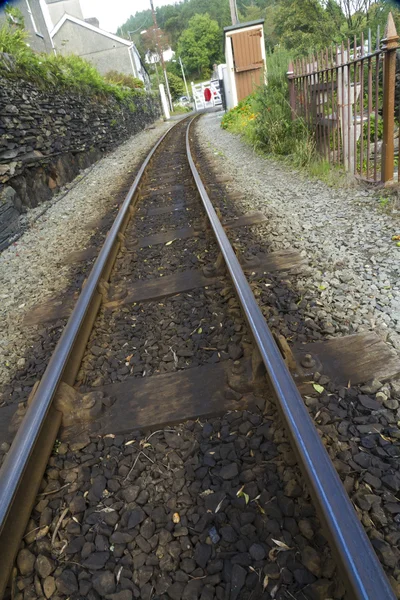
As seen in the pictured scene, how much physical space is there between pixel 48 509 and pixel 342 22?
72.9ft

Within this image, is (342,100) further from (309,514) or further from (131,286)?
(309,514)

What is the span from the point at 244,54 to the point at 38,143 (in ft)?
48.8

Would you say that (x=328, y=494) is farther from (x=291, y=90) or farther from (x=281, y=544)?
(x=291, y=90)

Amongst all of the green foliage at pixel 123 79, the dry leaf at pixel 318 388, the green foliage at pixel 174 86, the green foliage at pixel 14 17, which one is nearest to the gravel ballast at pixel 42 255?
the dry leaf at pixel 318 388

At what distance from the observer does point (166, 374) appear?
2010 millimetres

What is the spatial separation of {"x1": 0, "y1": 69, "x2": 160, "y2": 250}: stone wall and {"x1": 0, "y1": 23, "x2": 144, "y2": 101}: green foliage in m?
0.22

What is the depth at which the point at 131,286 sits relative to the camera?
3062mm

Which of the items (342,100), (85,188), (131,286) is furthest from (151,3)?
(131,286)

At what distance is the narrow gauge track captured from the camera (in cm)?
120

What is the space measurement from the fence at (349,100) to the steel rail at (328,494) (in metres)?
2.98

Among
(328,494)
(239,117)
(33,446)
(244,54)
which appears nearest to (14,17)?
(239,117)

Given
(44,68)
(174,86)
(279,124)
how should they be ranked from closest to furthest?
(279,124)
(44,68)
(174,86)

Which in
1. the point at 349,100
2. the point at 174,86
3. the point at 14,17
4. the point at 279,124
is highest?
the point at 174,86

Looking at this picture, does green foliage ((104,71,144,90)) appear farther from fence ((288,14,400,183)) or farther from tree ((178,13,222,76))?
tree ((178,13,222,76))
